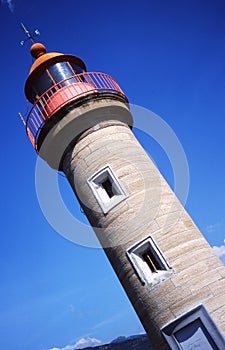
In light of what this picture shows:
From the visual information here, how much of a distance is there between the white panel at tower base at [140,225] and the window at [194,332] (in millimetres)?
100

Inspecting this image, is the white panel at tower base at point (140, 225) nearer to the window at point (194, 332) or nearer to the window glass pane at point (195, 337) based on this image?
the window at point (194, 332)

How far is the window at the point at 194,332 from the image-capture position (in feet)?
19.3

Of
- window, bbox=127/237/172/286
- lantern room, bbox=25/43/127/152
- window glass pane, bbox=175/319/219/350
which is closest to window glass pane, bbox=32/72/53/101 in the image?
lantern room, bbox=25/43/127/152

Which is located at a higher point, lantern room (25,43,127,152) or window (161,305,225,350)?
lantern room (25,43,127,152)

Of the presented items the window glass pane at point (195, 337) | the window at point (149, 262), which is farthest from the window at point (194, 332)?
the window at point (149, 262)

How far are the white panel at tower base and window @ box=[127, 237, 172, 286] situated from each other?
0.02 m

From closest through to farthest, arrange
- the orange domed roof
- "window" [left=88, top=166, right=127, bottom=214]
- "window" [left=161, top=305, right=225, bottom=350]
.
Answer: "window" [left=161, top=305, right=225, bottom=350] → "window" [left=88, top=166, right=127, bottom=214] → the orange domed roof

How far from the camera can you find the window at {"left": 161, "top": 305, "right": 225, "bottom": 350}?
231 inches

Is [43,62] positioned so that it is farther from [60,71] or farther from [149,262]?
[149,262]

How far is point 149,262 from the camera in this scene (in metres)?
6.98

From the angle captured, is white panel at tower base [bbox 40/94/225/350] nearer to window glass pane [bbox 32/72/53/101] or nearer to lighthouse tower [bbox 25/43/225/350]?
lighthouse tower [bbox 25/43/225/350]

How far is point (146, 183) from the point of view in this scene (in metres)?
Result: 7.71

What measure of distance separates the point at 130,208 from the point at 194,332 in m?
2.83

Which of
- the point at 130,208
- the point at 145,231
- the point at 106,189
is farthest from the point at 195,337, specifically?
the point at 106,189
